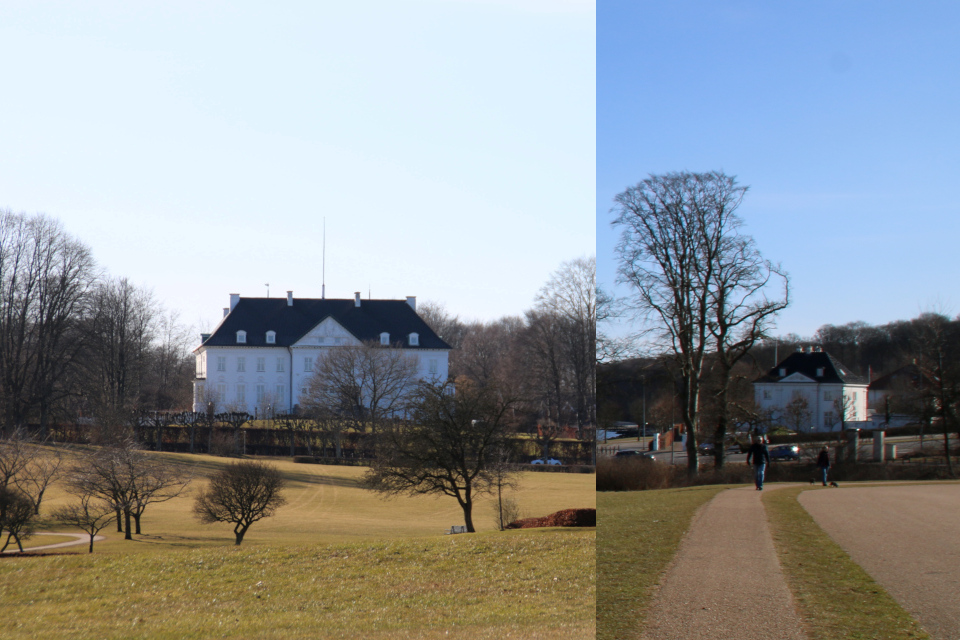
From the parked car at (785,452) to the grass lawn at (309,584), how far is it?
7405 millimetres

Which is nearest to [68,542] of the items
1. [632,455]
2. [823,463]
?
[632,455]

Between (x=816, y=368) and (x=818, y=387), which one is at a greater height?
(x=816, y=368)

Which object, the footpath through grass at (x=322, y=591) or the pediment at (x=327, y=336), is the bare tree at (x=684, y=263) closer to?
the footpath through grass at (x=322, y=591)

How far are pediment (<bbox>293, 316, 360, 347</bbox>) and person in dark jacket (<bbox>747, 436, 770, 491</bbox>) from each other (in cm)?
5477

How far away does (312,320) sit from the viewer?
6825 cm

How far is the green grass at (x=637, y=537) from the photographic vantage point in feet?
19.6

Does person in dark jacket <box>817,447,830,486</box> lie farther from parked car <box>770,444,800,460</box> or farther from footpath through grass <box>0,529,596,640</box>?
footpath through grass <box>0,529,596,640</box>

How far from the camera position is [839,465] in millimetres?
6305

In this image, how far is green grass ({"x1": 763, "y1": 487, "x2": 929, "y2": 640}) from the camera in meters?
5.27

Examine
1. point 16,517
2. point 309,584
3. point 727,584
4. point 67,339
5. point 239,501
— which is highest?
point 67,339

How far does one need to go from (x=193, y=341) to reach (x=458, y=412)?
125 ft

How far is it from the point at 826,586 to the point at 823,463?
1.16 m

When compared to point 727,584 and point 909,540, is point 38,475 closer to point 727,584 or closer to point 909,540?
point 727,584

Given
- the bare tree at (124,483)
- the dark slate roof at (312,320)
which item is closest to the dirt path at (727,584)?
the bare tree at (124,483)
